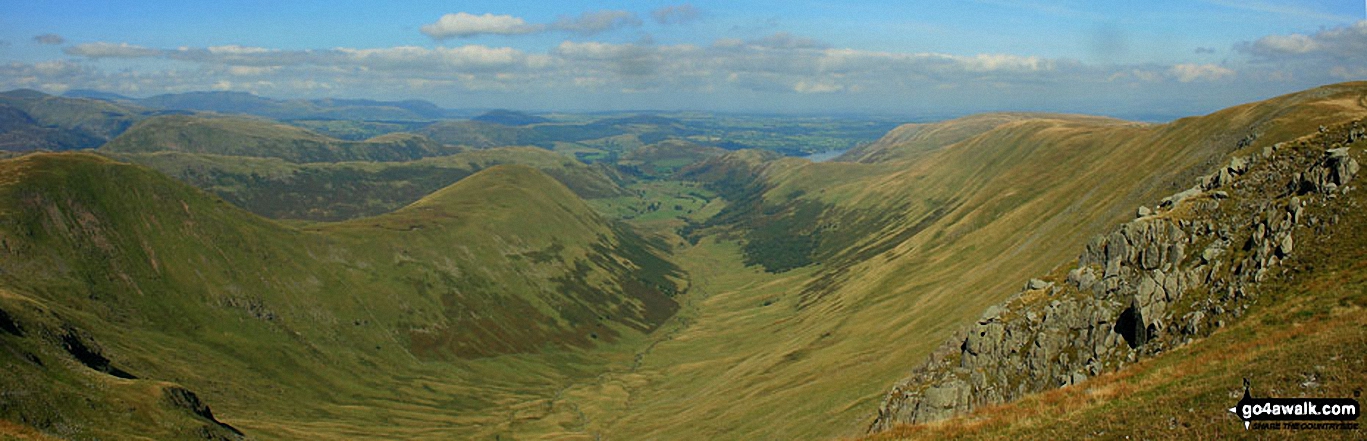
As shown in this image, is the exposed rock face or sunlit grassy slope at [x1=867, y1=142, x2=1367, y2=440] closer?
sunlit grassy slope at [x1=867, y1=142, x2=1367, y2=440]

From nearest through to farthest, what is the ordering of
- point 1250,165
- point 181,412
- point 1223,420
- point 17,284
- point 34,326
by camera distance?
1. point 1223,420
2. point 1250,165
3. point 181,412
4. point 34,326
5. point 17,284

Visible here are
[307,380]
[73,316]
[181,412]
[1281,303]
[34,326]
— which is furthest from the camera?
[307,380]

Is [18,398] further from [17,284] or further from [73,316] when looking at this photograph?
[17,284]

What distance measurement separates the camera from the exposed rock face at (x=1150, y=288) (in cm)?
5884

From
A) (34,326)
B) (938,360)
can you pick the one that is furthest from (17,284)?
(938,360)

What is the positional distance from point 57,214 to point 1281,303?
887 feet

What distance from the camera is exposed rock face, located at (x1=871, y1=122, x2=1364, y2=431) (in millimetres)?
58844

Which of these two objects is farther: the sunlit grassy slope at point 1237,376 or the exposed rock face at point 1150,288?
the exposed rock face at point 1150,288

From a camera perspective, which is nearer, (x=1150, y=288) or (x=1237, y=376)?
(x=1237, y=376)

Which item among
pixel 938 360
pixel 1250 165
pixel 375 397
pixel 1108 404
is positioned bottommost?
pixel 375 397

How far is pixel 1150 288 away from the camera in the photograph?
208 feet

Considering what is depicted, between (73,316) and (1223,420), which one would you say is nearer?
(1223,420)

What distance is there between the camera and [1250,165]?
7631 centimetres

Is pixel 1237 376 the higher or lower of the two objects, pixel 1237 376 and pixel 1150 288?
the higher
